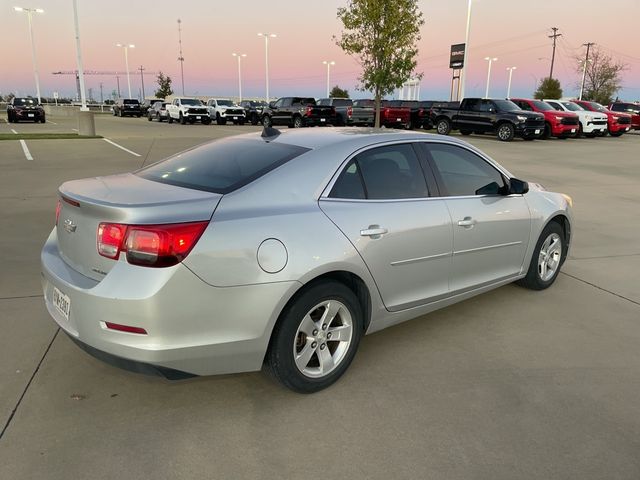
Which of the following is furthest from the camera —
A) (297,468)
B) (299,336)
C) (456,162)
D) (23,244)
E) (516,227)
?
(23,244)

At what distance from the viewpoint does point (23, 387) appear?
3.18m

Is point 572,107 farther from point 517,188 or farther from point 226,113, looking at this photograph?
point 517,188

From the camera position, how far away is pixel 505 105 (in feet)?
79.6

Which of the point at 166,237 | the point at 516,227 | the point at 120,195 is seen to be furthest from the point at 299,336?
the point at 516,227

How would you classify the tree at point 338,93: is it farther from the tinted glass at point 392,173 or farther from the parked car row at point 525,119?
the tinted glass at point 392,173

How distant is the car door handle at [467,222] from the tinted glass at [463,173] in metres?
0.21

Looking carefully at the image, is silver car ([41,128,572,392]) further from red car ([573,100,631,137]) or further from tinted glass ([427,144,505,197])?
red car ([573,100,631,137])

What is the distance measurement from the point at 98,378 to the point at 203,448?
1046 mm

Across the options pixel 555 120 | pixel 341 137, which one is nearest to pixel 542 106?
pixel 555 120

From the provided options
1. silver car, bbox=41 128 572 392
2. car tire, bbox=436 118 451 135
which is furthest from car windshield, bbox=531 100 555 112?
silver car, bbox=41 128 572 392

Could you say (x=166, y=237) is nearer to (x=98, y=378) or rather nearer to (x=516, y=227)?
(x=98, y=378)

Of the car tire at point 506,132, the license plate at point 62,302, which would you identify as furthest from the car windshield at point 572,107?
the license plate at point 62,302

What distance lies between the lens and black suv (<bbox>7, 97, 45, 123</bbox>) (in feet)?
109

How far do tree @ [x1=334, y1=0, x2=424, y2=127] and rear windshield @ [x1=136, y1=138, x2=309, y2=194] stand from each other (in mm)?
24009
